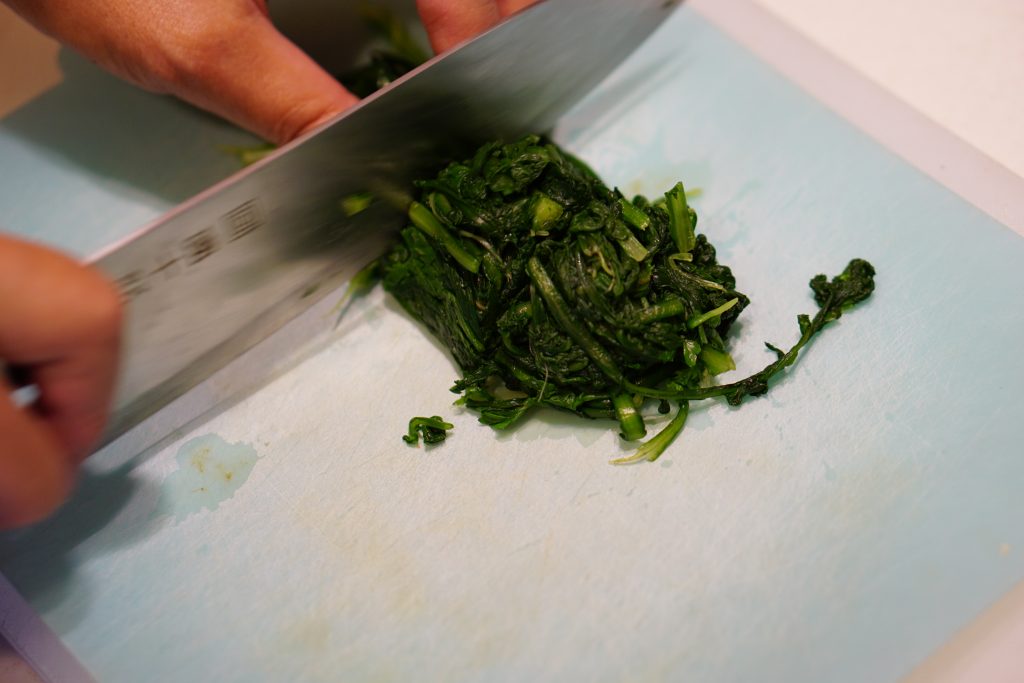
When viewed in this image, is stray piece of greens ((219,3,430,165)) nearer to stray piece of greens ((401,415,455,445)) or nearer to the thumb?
the thumb

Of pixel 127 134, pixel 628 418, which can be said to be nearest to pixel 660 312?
pixel 628 418

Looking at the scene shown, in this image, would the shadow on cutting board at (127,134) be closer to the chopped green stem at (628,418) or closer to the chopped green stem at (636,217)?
the chopped green stem at (636,217)

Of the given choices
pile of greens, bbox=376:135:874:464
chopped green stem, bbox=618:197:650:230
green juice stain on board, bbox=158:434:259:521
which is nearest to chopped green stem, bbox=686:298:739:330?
pile of greens, bbox=376:135:874:464

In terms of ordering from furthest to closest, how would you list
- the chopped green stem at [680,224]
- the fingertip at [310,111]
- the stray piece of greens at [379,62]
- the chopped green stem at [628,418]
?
1. the stray piece of greens at [379,62]
2. the fingertip at [310,111]
3. the chopped green stem at [680,224]
4. the chopped green stem at [628,418]

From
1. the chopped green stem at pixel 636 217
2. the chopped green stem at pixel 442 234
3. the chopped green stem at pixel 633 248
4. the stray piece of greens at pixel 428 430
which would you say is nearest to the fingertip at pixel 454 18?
the chopped green stem at pixel 442 234

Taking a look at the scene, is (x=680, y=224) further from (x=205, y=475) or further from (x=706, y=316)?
(x=205, y=475)
